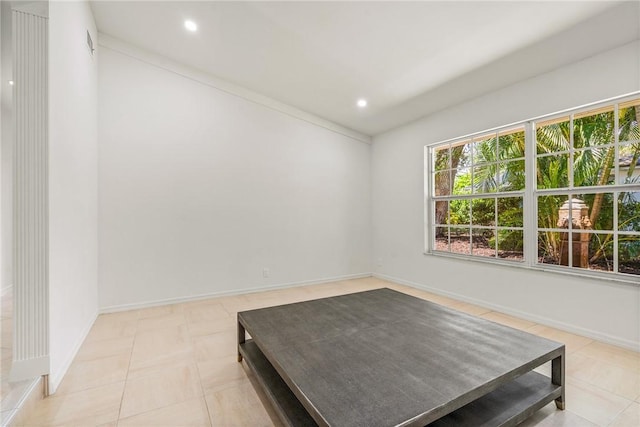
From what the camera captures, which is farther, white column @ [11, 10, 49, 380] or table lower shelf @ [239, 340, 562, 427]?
white column @ [11, 10, 49, 380]

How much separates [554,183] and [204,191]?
159 inches

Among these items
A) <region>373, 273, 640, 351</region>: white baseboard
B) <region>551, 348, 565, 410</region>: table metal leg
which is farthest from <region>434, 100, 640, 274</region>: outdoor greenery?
<region>551, 348, 565, 410</region>: table metal leg

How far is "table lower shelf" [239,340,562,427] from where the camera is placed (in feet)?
4.55

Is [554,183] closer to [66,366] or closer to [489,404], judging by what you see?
[489,404]

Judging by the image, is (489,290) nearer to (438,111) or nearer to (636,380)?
(636,380)

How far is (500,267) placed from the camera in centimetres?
337

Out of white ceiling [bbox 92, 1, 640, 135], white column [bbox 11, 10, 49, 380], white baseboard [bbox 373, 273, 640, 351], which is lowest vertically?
white baseboard [bbox 373, 273, 640, 351]

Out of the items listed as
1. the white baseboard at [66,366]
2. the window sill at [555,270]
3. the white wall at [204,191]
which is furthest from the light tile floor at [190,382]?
the white wall at [204,191]

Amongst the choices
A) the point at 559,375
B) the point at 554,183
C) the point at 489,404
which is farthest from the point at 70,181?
the point at 554,183

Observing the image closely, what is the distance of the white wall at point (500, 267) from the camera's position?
251cm

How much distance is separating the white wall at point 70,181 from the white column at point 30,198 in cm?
5

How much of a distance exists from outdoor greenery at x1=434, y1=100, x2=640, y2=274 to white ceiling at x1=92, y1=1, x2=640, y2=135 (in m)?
0.65

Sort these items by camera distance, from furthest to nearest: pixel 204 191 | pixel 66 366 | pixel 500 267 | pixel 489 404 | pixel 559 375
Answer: pixel 204 191
pixel 500 267
pixel 66 366
pixel 559 375
pixel 489 404

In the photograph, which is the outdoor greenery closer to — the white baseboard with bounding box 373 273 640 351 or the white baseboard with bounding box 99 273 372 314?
the white baseboard with bounding box 373 273 640 351
